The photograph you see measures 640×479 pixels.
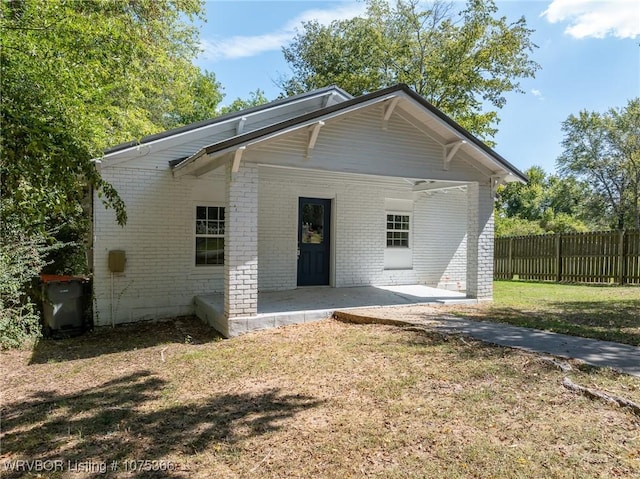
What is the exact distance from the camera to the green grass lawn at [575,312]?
6.11 metres

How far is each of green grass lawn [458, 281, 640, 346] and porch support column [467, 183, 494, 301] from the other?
498 millimetres

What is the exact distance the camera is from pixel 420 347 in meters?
→ 5.45

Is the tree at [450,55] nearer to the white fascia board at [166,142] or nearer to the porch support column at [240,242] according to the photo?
the white fascia board at [166,142]

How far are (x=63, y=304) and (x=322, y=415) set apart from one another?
6.08 m

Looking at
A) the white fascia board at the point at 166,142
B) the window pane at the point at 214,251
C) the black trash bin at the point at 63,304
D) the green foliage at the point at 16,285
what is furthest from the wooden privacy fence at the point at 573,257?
the green foliage at the point at 16,285

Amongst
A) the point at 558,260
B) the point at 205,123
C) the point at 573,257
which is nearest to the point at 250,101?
the point at 205,123

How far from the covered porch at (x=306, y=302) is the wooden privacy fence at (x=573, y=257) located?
22.8ft

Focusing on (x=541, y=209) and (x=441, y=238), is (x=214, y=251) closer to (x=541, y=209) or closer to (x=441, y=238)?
(x=441, y=238)

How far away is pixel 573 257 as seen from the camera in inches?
552

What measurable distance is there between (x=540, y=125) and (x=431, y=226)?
36403mm

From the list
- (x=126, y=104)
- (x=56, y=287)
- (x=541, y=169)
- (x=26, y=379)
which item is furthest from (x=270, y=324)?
(x=541, y=169)

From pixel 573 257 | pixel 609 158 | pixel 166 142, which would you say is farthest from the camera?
pixel 609 158

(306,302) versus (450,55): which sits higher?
(450,55)

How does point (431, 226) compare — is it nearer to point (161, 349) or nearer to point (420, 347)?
point (420, 347)
